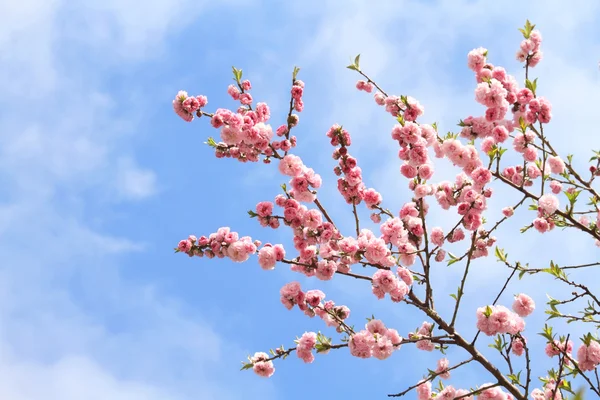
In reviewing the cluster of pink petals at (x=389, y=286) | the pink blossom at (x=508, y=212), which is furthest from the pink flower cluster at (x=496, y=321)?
the pink blossom at (x=508, y=212)

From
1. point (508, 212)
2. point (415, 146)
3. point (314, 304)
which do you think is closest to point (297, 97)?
point (415, 146)

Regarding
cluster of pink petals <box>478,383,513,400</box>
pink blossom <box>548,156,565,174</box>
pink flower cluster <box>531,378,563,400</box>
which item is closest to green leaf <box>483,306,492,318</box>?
cluster of pink petals <box>478,383,513,400</box>

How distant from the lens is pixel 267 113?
6.97 m

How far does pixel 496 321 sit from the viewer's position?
5.61 meters

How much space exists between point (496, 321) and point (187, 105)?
4510 millimetres

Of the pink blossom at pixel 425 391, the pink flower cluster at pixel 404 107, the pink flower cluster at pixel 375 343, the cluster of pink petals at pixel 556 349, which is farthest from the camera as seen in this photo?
the pink blossom at pixel 425 391

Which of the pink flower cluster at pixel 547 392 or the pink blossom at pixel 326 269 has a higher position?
the pink blossom at pixel 326 269

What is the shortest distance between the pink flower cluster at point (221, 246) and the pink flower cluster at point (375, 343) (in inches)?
66.5

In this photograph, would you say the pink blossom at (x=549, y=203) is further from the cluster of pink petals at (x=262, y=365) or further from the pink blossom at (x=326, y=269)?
the cluster of pink petals at (x=262, y=365)

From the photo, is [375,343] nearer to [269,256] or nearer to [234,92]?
[269,256]

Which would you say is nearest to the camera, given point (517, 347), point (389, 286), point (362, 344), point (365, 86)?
point (362, 344)

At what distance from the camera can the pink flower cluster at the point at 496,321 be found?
5.61m

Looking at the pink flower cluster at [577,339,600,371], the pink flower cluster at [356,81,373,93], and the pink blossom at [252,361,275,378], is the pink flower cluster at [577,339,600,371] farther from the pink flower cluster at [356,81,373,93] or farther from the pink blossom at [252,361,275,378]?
the pink flower cluster at [356,81,373,93]

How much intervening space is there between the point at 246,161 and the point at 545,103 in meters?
3.77
